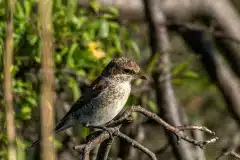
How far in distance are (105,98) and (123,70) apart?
32 centimetres

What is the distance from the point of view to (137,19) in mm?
7566

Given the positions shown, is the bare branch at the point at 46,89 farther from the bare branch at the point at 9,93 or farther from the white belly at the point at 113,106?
the white belly at the point at 113,106

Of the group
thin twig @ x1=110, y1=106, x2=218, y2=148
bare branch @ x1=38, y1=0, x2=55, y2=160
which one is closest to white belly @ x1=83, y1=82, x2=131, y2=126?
thin twig @ x1=110, y1=106, x2=218, y2=148

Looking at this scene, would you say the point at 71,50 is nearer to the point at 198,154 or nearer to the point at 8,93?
the point at 198,154

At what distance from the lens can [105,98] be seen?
17.2 ft

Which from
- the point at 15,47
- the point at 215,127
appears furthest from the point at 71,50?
the point at 215,127

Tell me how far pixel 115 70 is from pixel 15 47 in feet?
2.79

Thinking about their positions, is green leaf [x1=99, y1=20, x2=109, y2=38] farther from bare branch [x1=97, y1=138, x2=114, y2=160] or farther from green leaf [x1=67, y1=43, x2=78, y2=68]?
bare branch [x1=97, y1=138, x2=114, y2=160]

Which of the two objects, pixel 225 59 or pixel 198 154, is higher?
pixel 225 59

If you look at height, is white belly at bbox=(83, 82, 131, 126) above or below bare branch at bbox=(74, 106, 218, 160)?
above

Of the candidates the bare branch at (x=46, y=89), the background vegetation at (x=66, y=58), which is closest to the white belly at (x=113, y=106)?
the background vegetation at (x=66, y=58)

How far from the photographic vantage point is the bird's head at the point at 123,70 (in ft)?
16.4

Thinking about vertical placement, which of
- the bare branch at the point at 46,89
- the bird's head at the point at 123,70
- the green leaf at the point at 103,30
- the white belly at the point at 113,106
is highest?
the green leaf at the point at 103,30

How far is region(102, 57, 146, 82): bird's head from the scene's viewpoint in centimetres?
501
